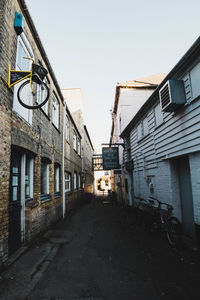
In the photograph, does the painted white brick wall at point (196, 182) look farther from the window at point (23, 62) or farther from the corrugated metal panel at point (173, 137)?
the window at point (23, 62)

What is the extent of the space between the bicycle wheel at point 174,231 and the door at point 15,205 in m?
4.17

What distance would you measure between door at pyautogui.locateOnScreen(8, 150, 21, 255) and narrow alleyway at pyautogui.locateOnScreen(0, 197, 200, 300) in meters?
0.43

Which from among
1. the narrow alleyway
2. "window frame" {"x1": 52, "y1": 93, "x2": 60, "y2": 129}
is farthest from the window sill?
"window frame" {"x1": 52, "y1": 93, "x2": 60, "y2": 129}

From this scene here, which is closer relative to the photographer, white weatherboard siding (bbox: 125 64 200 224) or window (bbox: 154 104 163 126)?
white weatherboard siding (bbox: 125 64 200 224)

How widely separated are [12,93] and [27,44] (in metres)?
2.38

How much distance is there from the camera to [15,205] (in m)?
4.50

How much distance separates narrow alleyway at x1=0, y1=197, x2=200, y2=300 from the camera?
114 inches

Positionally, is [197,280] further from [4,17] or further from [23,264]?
[4,17]

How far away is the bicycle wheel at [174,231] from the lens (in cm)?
→ 477

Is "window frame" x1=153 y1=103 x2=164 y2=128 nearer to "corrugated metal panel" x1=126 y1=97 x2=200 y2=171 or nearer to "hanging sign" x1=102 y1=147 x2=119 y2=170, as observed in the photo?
"corrugated metal panel" x1=126 y1=97 x2=200 y2=171

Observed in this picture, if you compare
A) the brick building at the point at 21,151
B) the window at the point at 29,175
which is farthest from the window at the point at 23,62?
the window at the point at 29,175

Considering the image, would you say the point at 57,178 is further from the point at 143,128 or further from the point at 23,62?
the point at 23,62

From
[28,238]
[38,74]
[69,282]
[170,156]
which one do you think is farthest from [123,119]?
[69,282]

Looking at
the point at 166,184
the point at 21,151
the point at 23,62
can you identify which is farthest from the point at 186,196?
the point at 23,62
